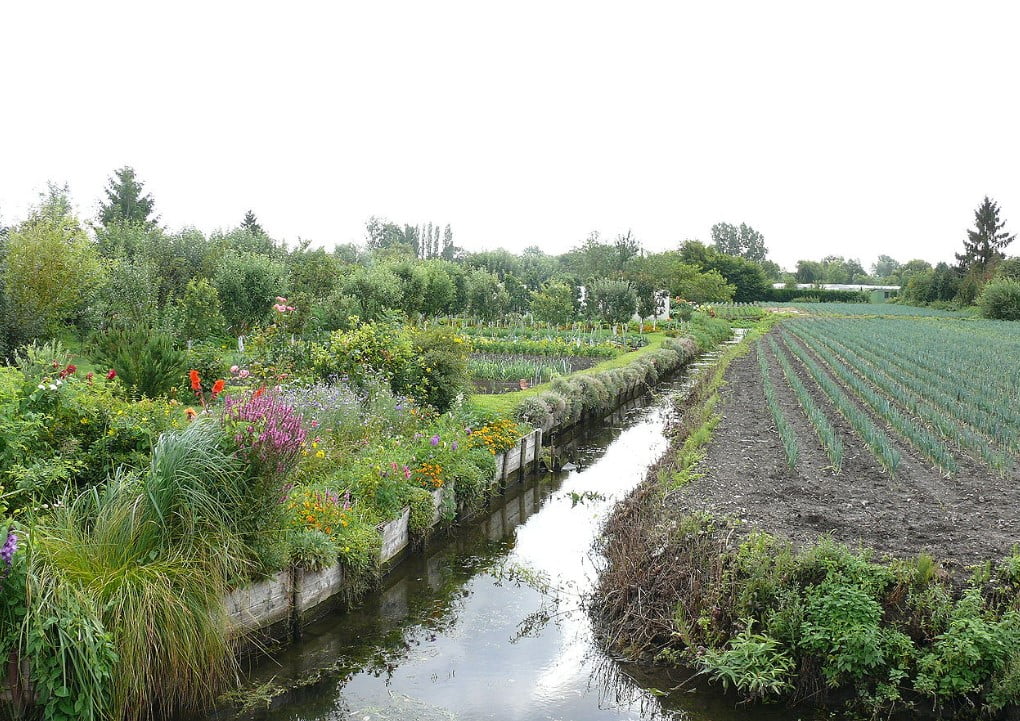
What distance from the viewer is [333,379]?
1262cm

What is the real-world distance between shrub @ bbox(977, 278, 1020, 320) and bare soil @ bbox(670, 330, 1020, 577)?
179 feet

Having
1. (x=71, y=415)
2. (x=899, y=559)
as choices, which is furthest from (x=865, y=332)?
(x=71, y=415)

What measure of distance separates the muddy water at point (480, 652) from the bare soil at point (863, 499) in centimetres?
193

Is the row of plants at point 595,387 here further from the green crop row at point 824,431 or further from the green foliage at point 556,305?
the green foliage at point 556,305

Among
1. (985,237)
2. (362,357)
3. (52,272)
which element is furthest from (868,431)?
(985,237)

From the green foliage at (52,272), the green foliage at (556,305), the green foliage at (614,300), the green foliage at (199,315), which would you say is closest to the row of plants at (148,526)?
the green foliage at (199,315)

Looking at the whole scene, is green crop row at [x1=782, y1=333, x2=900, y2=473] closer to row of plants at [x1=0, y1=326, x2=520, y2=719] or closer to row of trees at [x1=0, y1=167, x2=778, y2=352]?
row of plants at [x1=0, y1=326, x2=520, y2=719]

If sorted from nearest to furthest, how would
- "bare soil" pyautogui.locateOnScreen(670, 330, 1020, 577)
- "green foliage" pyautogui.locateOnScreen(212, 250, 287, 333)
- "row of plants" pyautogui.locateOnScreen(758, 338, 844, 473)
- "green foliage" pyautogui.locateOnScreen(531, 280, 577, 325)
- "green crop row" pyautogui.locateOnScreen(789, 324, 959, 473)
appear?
"bare soil" pyautogui.locateOnScreen(670, 330, 1020, 577) < "green crop row" pyautogui.locateOnScreen(789, 324, 959, 473) < "row of plants" pyautogui.locateOnScreen(758, 338, 844, 473) < "green foliage" pyautogui.locateOnScreen(212, 250, 287, 333) < "green foliage" pyautogui.locateOnScreen(531, 280, 577, 325)

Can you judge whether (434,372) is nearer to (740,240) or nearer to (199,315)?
(199,315)

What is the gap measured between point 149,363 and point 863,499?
33.6ft

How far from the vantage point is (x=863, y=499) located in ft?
28.8

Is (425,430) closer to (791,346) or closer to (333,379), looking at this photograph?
(333,379)

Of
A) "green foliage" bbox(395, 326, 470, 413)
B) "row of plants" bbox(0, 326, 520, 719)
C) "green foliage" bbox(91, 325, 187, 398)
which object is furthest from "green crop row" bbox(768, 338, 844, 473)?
"green foliage" bbox(91, 325, 187, 398)

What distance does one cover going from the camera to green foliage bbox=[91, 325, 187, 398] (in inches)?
454
